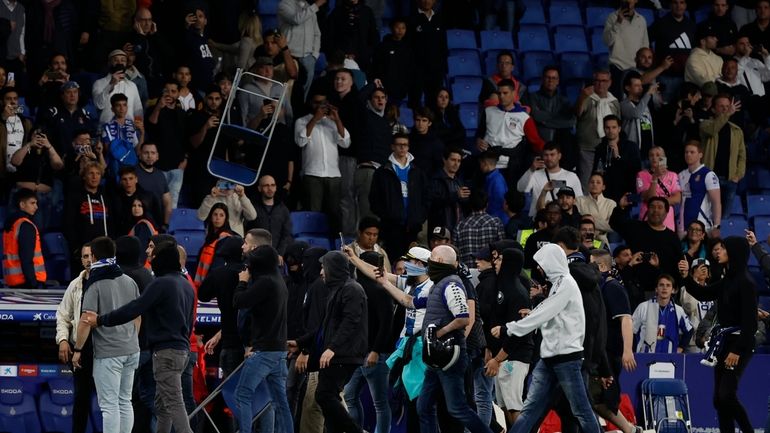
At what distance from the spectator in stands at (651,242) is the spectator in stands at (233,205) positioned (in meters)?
4.45

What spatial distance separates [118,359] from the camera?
13.0 metres

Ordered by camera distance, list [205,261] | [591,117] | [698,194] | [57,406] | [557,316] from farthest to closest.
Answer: [591,117], [698,194], [205,261], [57,406], [557,316]

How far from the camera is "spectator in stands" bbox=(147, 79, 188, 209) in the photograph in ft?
62.5

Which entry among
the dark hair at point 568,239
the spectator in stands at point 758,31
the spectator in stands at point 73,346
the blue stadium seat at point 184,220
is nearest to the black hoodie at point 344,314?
the dark hair at point 568,239

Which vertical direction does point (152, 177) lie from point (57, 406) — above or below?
above

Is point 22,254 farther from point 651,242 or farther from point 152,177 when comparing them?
point 651,242

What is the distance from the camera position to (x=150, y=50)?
20.2 m

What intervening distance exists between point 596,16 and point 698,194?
465 cm

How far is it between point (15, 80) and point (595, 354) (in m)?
8.96

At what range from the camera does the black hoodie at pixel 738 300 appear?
1444 cm

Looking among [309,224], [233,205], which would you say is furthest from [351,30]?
[233,205]

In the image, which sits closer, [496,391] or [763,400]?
[496,391]

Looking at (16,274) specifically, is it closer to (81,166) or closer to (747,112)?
(81,166)

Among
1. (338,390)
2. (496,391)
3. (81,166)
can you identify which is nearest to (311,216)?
(81,166)
